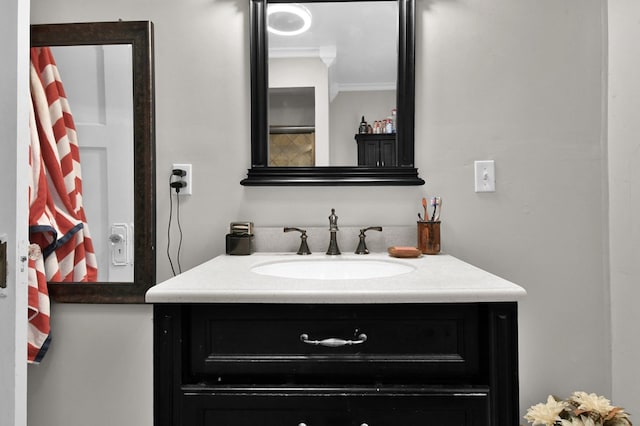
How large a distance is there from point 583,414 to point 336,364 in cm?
75

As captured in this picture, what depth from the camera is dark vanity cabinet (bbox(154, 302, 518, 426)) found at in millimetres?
780

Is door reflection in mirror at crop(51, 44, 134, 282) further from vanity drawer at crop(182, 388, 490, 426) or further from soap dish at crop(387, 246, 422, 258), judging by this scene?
soap dish at crop(387, 246, 422, 258)

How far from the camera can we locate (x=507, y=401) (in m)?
0.78

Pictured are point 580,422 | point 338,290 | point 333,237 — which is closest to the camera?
point 338,290

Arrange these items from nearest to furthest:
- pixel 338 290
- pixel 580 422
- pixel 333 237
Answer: pixel 338 290 < pixel 580 422 < pixel 333 237

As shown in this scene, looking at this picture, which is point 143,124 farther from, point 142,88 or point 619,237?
point 619,237

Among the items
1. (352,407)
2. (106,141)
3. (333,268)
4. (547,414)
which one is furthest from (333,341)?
(106,141)

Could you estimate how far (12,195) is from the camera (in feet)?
2.73

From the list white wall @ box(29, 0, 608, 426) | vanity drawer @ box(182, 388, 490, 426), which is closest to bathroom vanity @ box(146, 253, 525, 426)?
vanity drawer @ box(182, 388, 490, 426)

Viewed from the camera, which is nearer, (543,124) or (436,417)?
(436,417)

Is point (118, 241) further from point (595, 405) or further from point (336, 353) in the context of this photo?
point (595, 405)

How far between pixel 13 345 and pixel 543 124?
1673mm

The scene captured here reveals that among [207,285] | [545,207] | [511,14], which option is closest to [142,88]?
[207,285]

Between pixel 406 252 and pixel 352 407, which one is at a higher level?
pixel 406 252
